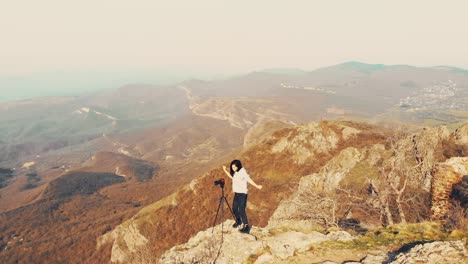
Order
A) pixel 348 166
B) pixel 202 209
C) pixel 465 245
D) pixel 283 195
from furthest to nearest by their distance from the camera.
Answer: pixel 202 209, pixel 283 195, pixel 348 166, pixel 465 245

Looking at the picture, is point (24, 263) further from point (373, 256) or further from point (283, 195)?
point (373, 256)

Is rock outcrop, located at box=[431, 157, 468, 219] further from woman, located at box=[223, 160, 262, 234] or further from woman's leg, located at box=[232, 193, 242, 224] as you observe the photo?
woman's leg, located at box=[232, 193, 242, 224]

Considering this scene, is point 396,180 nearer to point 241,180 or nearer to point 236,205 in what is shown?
point 236,205

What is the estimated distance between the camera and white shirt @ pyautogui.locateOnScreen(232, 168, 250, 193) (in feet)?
52.7

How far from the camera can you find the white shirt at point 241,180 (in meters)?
16.1

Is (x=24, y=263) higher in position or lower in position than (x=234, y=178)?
lower

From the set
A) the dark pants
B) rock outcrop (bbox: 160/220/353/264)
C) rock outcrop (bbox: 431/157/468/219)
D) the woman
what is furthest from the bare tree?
the woman

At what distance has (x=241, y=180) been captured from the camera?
16.1 meters

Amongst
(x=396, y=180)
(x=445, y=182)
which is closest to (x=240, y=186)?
(x=445, y=182)

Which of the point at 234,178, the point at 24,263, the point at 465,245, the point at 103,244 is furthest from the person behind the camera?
the point at 24,263

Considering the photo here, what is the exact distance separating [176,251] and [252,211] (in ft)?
154

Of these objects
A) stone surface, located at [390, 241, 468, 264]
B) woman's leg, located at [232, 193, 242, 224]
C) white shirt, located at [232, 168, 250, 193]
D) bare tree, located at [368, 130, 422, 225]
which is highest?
white shirt, located at [232, 168, 250, 193]

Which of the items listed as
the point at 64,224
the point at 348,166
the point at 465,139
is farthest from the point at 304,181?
the point at 64,224

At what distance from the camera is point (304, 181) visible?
5753 centimetres
